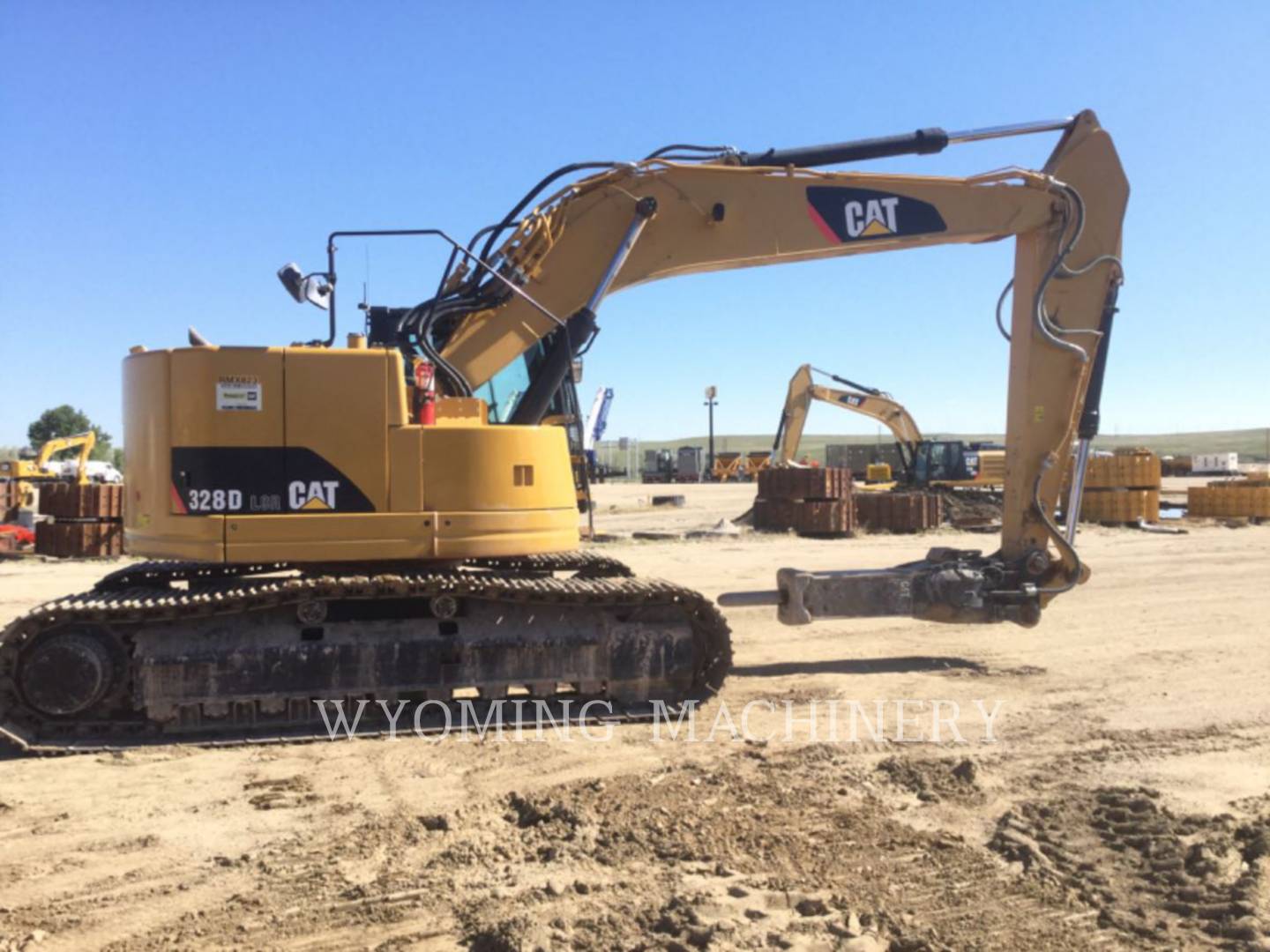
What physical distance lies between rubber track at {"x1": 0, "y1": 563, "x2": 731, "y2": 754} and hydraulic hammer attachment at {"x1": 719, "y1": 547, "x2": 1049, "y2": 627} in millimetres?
1186

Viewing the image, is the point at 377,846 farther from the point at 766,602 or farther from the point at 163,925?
the point at 766,602

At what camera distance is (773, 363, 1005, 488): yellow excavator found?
101 feet

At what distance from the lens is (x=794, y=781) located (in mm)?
5434

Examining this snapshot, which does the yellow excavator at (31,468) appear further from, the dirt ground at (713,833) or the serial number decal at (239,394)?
the dirt ground at (713,833)

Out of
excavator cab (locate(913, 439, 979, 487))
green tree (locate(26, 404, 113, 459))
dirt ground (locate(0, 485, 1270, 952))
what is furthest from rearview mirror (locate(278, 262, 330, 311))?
green tree (locate(26, 404, 113, 459))

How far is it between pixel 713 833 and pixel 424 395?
343cm

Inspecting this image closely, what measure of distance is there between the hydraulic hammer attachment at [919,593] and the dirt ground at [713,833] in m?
0.62

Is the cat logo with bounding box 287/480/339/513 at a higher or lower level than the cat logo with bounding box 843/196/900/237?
lower

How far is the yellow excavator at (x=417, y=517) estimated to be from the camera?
6230mm

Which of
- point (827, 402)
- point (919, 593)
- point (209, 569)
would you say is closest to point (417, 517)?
point (209, 569)

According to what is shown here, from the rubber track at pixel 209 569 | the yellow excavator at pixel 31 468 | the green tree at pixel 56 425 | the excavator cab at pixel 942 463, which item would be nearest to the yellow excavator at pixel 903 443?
the excavator cab at pixel 942 463

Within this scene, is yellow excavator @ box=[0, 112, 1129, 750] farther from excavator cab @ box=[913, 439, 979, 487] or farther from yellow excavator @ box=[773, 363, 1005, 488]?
excavator cab @ box=[913, 439, 979, 487]

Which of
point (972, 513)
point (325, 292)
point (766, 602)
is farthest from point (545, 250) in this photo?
point (972, 513)

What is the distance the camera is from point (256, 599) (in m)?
6.22
